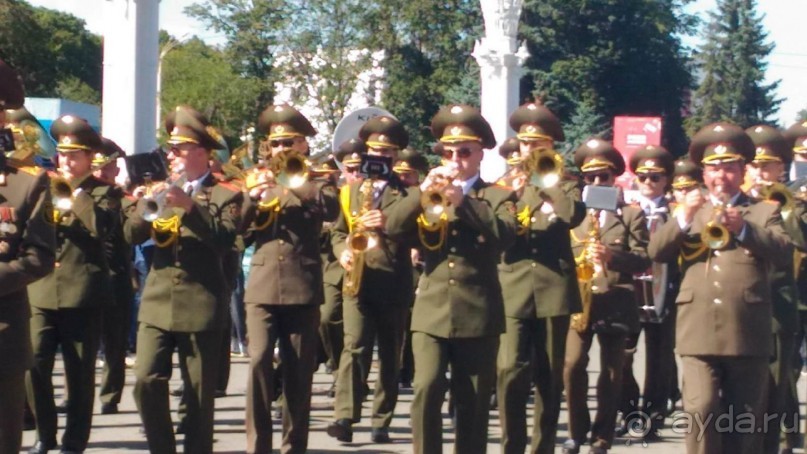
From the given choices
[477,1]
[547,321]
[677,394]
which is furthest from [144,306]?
[477,1]

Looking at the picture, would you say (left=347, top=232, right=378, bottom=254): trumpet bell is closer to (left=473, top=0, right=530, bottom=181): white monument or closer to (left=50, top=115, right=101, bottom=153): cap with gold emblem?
(left=50, top=115, right=101, bottom=153): cap with gold emblem

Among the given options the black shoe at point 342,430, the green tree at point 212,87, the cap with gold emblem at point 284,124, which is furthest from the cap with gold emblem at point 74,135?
the green tree at point 212,87

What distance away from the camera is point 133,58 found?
19.1m

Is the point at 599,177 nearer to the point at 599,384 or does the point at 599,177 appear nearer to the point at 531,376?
the point at 599,384

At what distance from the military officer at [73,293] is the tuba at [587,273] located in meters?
3.03

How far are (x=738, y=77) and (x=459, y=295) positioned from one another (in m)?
75.2

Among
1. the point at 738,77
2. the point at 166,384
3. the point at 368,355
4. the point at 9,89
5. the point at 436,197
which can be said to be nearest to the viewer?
the point at 9,89

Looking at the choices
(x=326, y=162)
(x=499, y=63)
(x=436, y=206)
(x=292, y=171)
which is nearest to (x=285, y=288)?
(x=292, y=171)

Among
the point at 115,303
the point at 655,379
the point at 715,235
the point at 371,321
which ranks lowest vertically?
the point at 655,379

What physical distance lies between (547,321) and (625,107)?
52.1 meters

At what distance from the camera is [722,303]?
8609mm

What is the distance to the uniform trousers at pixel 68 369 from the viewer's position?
32.7 ft

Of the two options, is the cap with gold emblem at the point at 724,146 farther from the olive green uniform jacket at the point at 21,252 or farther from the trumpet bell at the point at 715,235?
the olive green uniform jacket at the point at 21,252

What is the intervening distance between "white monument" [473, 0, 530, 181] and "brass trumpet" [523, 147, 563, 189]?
897 inches
